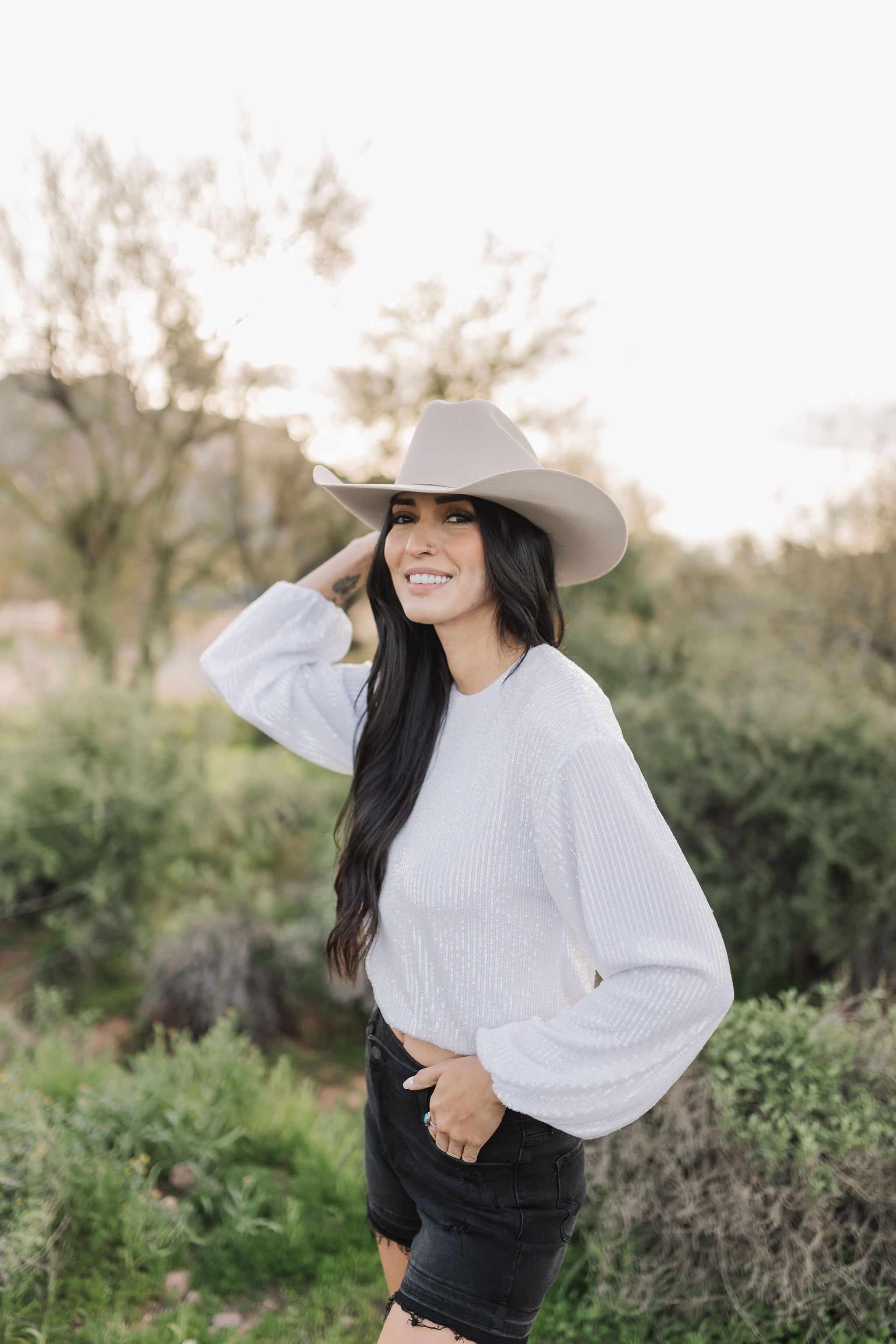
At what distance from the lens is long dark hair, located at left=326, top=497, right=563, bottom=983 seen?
4.47ft

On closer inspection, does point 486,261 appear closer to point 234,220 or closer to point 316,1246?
point 234,220

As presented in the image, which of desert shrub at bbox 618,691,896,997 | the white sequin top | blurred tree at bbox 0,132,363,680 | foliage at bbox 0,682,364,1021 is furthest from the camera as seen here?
blurred tree at bbox 0,132,363,680

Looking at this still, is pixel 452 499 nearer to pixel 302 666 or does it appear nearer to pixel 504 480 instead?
pixel 504 480

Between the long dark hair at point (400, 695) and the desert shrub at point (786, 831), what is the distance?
3.29 meters

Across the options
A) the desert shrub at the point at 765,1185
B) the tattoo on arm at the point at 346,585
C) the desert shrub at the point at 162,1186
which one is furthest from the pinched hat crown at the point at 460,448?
the desert shrub at the point at 162,1186

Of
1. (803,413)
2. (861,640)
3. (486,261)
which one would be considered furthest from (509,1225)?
(486,261)

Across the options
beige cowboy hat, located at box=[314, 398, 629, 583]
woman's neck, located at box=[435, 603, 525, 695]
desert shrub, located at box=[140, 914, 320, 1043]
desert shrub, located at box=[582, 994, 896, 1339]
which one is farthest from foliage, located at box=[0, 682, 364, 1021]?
beige cowboy hat, located at box=[314, 398, 629, 583]

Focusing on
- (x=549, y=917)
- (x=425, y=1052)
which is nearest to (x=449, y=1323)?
(x=425, y=1052)

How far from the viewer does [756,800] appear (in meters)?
4.52

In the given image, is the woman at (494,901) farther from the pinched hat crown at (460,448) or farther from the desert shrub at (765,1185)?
the desert shrub at (765,1185)

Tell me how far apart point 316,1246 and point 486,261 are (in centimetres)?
973

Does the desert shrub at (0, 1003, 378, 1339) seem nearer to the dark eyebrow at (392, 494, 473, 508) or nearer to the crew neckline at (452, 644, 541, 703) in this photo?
the crew neckline at (452, 644, 541, 703)

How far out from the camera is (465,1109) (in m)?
1.18

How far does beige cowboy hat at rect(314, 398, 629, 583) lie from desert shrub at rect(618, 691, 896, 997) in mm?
3372
